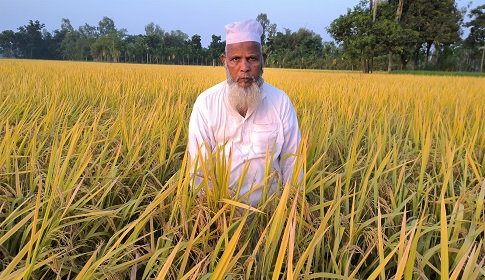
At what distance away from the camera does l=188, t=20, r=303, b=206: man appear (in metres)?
1.35

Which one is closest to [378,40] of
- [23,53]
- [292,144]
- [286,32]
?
[292,144]

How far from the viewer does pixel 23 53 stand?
63.5 m

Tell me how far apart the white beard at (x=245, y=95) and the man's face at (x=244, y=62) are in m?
0.02

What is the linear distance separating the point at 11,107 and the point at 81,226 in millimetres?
1610

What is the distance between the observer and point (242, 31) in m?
1.35

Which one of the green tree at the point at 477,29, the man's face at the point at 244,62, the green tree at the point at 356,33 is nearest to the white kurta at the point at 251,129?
the man's face at the point at 244,62

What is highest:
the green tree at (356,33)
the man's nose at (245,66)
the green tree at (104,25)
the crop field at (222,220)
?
the green tree at (104,25)

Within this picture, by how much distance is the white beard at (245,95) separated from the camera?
135cm

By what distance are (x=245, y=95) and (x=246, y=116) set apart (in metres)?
0.11

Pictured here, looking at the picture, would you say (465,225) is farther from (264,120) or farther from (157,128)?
(157,128)

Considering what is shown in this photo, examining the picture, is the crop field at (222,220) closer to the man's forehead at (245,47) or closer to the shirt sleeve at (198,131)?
the shirt sleeve at (198,131)

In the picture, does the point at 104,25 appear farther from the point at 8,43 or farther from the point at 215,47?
the point at 215,47

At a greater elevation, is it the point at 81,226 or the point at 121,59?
the point at 121,59

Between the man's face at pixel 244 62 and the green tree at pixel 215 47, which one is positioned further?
the green tree at pixel 215 47
